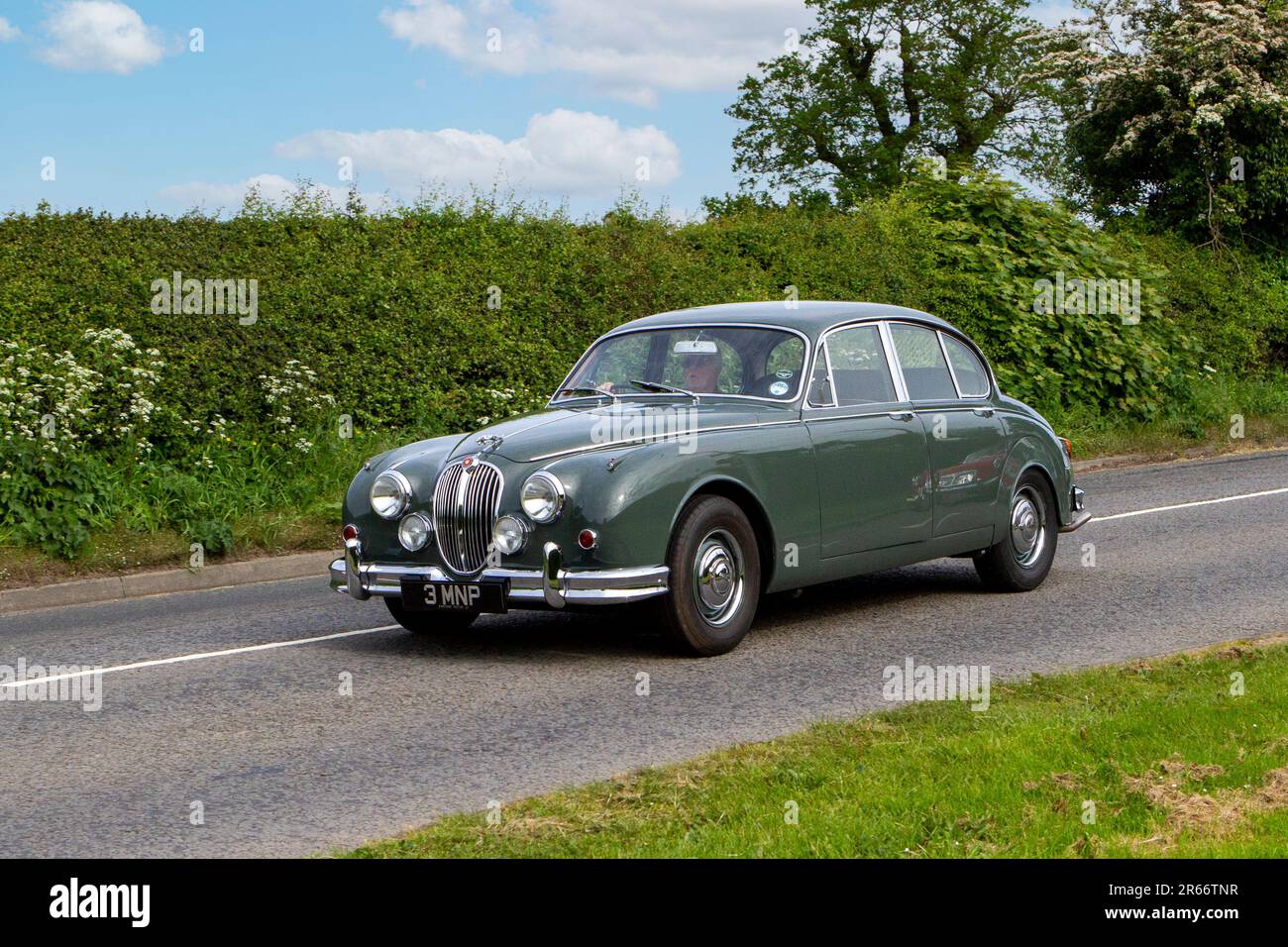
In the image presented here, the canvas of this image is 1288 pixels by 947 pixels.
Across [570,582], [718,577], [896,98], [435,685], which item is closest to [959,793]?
[570,582]

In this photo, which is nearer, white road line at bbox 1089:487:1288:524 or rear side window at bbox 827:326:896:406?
rear side window at bbox 827:326:896:406

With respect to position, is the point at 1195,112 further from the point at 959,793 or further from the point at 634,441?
the point at 959,793

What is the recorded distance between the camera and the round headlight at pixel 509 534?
7.76 m

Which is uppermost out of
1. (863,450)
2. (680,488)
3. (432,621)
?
(863,450)

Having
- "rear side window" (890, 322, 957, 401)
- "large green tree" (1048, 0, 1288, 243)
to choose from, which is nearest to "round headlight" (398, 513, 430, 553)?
"rear side window" (890, 322, 957, 401)

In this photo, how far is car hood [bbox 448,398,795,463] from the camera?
805 cm

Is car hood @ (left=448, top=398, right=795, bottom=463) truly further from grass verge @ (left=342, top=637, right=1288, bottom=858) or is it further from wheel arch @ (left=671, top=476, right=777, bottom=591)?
grass verge @ (left=342, top=637, right=1288, bottom=858)

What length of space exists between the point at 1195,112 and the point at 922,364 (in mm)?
19982

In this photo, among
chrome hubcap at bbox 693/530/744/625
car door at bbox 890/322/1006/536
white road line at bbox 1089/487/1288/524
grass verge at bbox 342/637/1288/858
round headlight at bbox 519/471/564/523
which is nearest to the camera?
grass verge at bbox 342/637/1288/858

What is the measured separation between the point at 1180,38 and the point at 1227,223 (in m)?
3.45

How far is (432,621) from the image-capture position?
30.2ft

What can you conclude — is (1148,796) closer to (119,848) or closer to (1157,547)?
(119,848)

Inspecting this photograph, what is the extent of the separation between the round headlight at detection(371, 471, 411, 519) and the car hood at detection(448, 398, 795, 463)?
33 cm

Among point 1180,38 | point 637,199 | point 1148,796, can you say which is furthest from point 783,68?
point 1148,796
